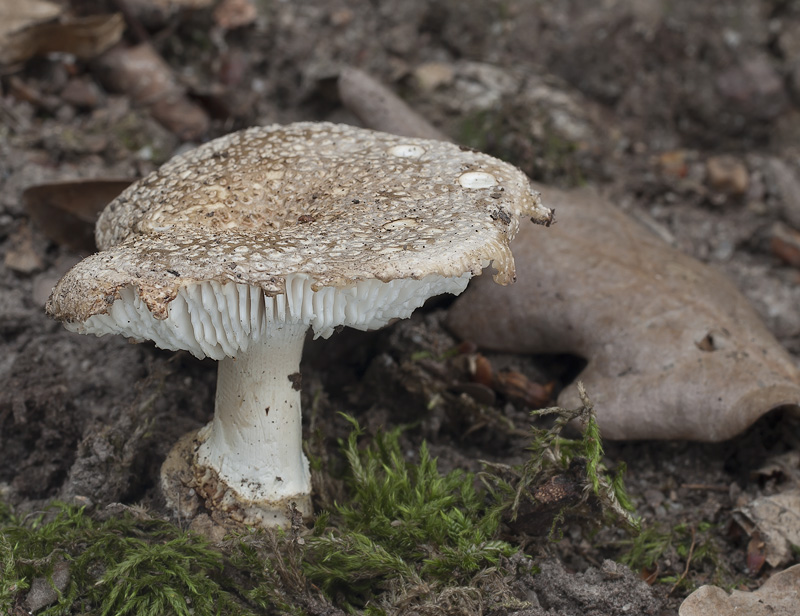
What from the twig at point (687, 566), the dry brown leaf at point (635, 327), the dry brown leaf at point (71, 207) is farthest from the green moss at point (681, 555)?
the dry brown leaf at point (71, 207)

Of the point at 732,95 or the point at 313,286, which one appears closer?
the point at 313,286

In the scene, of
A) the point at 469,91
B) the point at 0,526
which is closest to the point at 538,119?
the point at 469,91

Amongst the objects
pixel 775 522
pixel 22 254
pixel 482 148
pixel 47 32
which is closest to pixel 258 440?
pixel 22 254

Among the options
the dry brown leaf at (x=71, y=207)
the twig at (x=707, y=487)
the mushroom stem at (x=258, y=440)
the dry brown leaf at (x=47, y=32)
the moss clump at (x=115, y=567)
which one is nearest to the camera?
the moss clump at (x=115, y=567)

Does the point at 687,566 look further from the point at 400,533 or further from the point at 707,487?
the point at 400,533

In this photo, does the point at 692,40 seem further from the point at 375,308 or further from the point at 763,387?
the point at 375,308

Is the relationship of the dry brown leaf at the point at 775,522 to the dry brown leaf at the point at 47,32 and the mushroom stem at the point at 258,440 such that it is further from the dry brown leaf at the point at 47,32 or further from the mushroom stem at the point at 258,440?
the dry brown leaf at the point at 47,32
